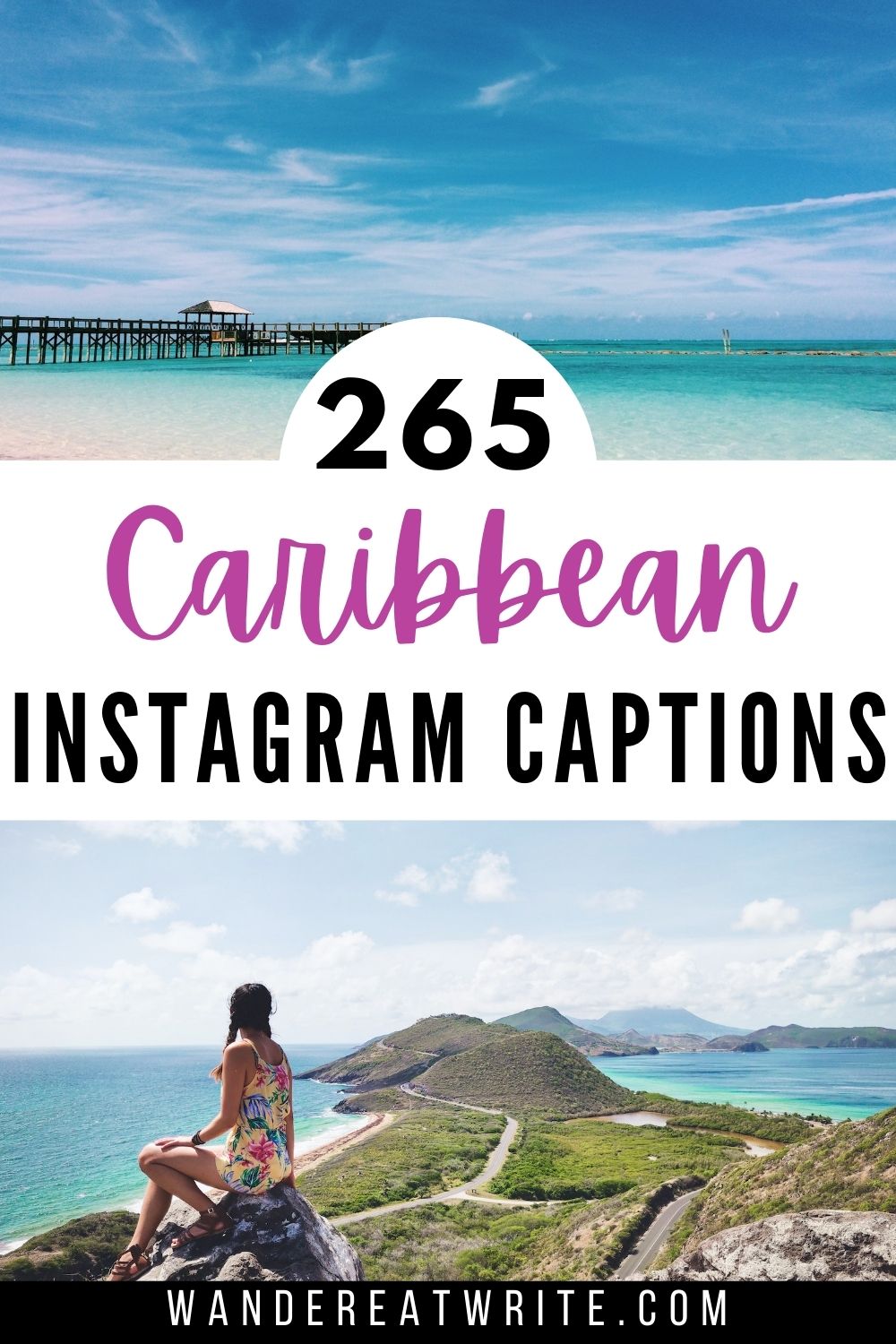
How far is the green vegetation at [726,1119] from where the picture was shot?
740 centimetres

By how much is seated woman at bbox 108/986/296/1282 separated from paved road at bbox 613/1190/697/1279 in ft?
6.66

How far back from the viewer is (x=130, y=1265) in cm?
547

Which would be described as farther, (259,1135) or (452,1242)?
(452,1242)

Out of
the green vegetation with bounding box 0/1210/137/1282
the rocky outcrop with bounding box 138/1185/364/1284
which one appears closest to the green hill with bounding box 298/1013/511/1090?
the green vegetation with bounding box 0/1210/137/1282

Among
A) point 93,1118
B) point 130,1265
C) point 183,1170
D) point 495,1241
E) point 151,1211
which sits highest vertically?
point 183,1170

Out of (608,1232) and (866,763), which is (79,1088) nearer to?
(608,1232)

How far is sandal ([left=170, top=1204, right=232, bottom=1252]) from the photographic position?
17.8 ft

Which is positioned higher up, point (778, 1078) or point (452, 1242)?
point (778, 1078)

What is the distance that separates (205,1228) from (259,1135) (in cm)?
51

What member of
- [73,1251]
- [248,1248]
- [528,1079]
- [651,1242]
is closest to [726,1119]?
[528,1079]

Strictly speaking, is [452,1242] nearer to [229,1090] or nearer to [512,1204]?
[512,1204]

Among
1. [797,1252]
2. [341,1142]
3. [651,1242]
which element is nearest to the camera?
[797,1252]
